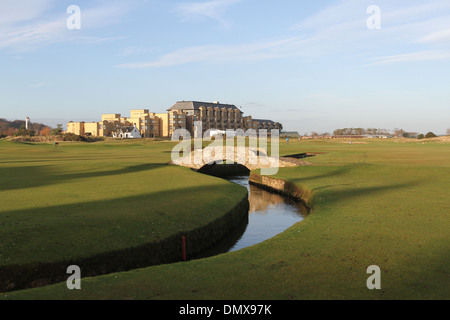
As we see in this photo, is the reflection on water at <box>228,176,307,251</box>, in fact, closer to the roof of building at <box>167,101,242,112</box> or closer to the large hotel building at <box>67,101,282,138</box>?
the large hotel building at <box>67,101,282,138</box>

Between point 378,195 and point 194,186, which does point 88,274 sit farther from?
point 378,195

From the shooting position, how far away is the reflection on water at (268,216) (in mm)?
24766

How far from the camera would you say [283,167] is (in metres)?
54.0

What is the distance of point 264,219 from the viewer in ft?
99.3

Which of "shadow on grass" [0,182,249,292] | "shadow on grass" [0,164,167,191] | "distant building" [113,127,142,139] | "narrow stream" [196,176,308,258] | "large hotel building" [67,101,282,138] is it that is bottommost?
"narrow stream" [196,176,308,258]

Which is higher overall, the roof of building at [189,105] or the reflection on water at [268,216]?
the roof of building at [189,105]

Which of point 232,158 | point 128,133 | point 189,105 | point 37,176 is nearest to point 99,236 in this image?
point 37,176

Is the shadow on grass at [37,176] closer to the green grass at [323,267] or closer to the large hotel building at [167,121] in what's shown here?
the green grass at [323,267]

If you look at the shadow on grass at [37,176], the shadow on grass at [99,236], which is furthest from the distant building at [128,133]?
the shadow on grass at [99,236]

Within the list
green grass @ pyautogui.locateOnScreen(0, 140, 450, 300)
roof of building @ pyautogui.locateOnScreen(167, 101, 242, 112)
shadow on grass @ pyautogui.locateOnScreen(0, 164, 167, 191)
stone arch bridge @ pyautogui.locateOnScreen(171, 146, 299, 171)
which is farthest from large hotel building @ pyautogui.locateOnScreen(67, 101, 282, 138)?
green grass @ pyautogui.locateOnScreen(0, 140, 450, 300)

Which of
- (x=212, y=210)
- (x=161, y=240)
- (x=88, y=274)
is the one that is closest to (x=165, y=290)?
(x=88, y=274)

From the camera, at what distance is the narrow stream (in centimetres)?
2303
